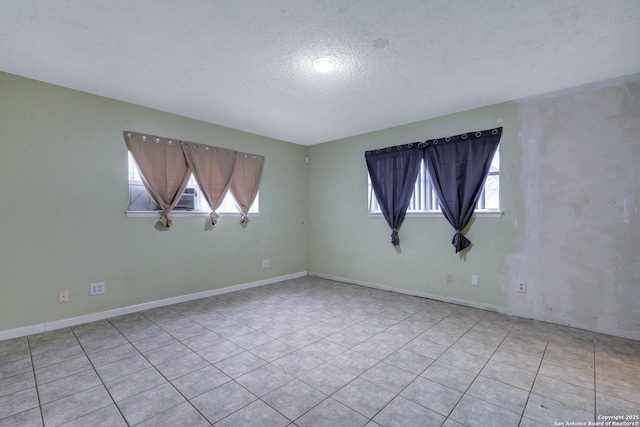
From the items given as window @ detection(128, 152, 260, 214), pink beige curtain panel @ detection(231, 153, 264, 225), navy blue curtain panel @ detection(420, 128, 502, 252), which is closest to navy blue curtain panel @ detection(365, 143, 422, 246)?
navy blue curtain panel @ detection(420, 128, 502, 252)

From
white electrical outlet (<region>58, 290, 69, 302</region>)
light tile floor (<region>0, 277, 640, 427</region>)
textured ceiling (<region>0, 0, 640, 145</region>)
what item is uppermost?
textured ceiling (<region>0, 0, 640, 145</region>)

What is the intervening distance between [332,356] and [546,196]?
2.78 meters

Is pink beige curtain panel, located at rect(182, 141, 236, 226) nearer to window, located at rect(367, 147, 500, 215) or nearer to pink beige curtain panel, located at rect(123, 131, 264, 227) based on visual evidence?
pink beige curtain panel, located at rect(123, 131, 264, 227)

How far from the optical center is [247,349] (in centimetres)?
251

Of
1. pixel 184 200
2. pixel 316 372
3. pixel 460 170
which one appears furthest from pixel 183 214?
pixel 460 170

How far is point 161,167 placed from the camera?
363cm

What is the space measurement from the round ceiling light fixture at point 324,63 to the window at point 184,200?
7.73 ft

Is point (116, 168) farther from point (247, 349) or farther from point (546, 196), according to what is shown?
point (546, 196)

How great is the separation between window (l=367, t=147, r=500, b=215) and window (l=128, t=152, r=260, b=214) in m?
2.13

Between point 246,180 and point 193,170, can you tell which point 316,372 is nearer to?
point 193,170

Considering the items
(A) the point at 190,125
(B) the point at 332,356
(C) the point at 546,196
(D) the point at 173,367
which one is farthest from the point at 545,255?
(A) the point at 190,125

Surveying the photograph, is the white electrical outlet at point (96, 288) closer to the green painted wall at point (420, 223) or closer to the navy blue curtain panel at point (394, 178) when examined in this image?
the green painted wall at point (420, 223)

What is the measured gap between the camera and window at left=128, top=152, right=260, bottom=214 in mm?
3479

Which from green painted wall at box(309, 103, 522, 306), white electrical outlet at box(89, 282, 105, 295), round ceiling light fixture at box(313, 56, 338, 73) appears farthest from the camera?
green painted wall at box(309, 103, 522, 306)
